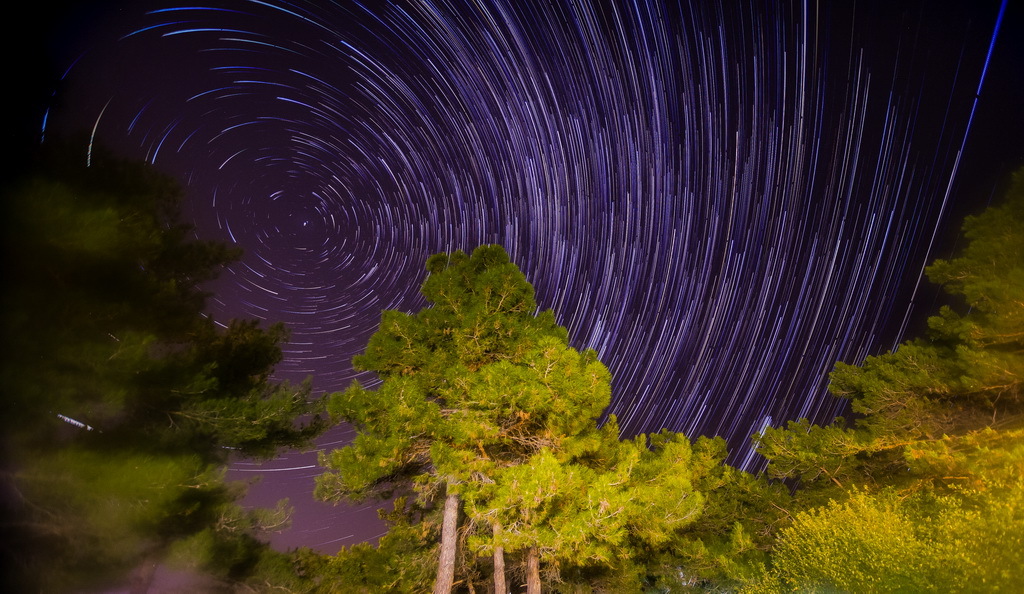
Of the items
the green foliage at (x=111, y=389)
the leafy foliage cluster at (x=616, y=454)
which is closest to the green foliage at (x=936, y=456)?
the leafy foliage cluster at (x=616, y=454)

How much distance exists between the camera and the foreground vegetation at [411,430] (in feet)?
19.6

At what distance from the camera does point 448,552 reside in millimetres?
8750

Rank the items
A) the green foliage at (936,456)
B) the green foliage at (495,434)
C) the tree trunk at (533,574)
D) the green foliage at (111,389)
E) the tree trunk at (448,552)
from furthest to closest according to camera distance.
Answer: the tree trunk at (533,574) < the green foliage at (936,456) < the tree trunk at (448,552) < the green foliage at (495,434) < the green foliage at (111,389)

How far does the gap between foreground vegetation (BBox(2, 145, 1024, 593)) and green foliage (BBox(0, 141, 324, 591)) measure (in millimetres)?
35

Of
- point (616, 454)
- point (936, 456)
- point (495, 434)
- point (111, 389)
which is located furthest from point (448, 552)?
point (936, 456)

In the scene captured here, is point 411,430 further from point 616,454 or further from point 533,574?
point 616,454

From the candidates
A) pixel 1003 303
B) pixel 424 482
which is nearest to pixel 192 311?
pixel 424 482

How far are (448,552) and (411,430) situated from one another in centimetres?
308

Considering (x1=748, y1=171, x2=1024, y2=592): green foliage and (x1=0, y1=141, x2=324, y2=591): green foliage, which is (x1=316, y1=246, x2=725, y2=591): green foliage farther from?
(x1=748, y1=171, x2=1024, y2=592): green foliage

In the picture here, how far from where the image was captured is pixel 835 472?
1458cm

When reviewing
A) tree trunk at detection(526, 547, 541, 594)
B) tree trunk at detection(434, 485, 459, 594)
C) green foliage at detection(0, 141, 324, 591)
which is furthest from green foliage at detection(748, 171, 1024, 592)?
green foliage at detection(0, 141, 324, 591)

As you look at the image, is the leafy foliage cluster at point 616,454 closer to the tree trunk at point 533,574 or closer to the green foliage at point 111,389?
the tree trunk at point 533,574

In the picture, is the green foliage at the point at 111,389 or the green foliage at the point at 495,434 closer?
the green foliage at the point at 111,389

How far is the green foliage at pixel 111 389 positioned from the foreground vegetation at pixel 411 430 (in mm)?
35
